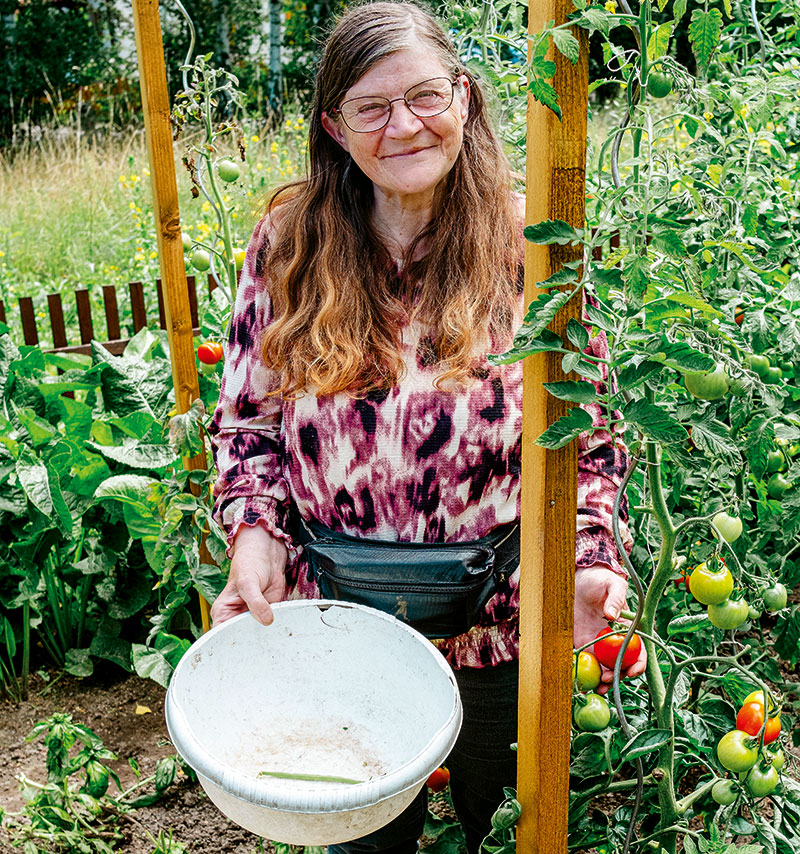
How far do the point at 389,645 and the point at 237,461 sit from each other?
0.43 metres

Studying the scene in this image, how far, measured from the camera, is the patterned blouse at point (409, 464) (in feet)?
4.95

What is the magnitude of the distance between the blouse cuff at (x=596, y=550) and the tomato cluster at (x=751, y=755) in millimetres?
262

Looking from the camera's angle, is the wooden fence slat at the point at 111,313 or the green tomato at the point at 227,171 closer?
the green tomato at the point at 227,171

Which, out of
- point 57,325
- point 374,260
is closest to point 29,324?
point 57,325

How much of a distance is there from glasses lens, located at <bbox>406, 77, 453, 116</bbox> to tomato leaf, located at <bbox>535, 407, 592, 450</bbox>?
2.22 ft

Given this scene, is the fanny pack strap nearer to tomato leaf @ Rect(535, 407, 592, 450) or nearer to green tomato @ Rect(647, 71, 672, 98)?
tomato leaf @ Rect(535, 407, 592, 450)

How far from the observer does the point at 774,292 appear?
203cm

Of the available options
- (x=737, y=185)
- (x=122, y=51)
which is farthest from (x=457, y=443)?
(x=122, y=51)

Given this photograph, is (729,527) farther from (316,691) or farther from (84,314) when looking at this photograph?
(84,314)

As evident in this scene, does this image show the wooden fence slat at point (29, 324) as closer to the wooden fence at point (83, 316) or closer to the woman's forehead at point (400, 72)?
the wooden fence at point (83, 316)

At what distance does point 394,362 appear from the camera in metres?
1.53

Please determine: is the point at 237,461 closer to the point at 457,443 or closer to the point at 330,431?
the point at 330,431

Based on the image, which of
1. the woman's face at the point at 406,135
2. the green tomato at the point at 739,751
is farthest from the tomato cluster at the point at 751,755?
the woman's face at the point at 406,135

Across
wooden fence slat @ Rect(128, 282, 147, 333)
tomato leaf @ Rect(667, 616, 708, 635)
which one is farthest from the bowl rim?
wooden fence slat @ Rect(128, 282, 147, 333)
